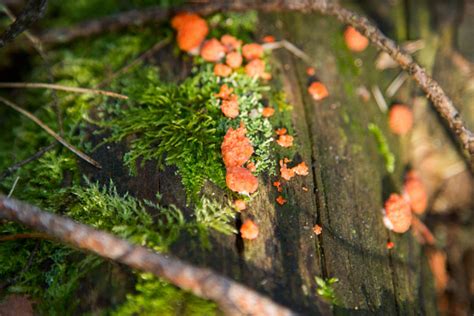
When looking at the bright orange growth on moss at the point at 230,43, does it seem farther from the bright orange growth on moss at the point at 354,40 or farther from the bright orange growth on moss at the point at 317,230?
the bright orange growth on moss at the point at 317,230

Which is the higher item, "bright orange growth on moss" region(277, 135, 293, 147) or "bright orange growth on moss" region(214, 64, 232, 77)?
"bright orange growth on moss" region(214, 64, 232, 77)

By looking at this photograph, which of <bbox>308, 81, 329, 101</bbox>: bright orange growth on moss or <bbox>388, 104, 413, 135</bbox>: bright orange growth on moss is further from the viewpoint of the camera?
<bbox>388, 104, 413, 135</bbox>: bright orange growth on moss

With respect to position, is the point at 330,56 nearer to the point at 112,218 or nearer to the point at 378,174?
the point at 378,174

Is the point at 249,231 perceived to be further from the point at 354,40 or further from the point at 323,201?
the point at 354,40

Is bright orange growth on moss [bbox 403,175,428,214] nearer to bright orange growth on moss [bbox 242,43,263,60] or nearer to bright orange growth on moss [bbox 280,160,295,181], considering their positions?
bright orange growth on moss [bbox 280,160,295,181]

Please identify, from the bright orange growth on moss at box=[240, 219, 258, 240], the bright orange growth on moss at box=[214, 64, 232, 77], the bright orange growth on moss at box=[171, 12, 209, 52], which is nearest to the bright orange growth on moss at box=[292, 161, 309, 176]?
the bright orange growth on moss at box=[240, 219, 258, 240]

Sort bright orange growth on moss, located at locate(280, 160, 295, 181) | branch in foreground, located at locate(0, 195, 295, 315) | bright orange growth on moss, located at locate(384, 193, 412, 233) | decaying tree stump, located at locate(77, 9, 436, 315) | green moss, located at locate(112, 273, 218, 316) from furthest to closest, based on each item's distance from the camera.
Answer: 1. bright orange growth on moss, located at locate(384, 193, 412, 233)
2. bright orange growth on moss, located at locate(280, 160, 295, 181)
3. decaying tree stump, located at locate(77, 9, 436, 315)
4. green moss, located at locate(112, 273, 218, 316)
5. branch in foreground, located at locate(0, 195, 295, 315)

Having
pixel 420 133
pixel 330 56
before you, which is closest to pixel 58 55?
pixel 330 56
